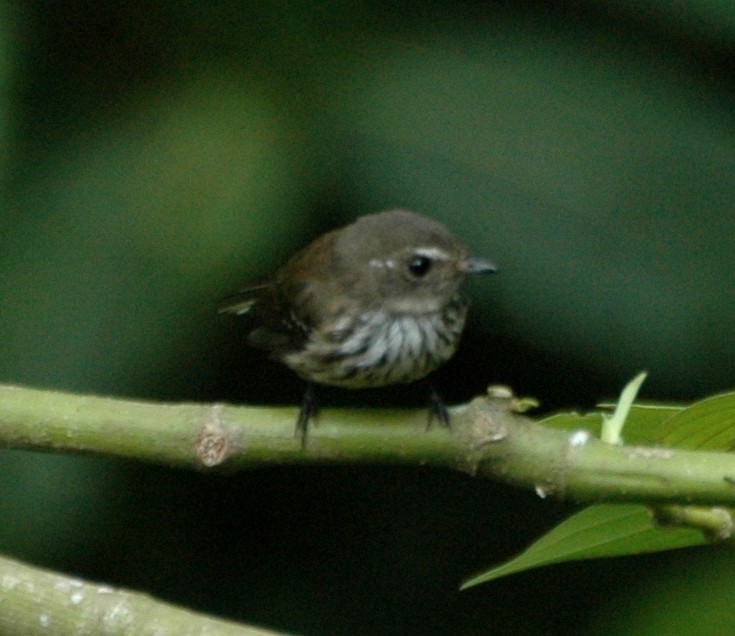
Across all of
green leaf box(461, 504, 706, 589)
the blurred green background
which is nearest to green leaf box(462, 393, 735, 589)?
green leaf box(461, 504, 706, 589)

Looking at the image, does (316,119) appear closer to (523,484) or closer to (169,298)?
(169,298)

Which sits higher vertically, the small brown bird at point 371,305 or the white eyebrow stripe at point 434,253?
the white eyebrow stripe at point 434,253

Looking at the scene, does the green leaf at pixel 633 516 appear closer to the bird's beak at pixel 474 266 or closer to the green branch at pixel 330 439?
the green branch at pixel 330 439

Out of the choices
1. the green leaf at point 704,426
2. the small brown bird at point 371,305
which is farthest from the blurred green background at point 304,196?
the green leaf at point 704,426

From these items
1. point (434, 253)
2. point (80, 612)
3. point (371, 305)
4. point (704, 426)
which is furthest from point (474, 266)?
point (80, 612)

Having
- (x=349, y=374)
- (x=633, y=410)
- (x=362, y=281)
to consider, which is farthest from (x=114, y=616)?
(x=362, y=281)
